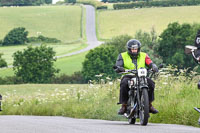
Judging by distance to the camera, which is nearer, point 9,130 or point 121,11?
point 9,130

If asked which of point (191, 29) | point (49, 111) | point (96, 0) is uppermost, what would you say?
point (96, 0)

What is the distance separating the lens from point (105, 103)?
15.3 metres

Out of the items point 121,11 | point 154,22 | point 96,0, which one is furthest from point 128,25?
point 96,0

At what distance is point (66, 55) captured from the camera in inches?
4434

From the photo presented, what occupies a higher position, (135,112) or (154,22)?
(154,22)

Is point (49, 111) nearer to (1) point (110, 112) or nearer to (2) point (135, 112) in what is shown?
(1) point (110, 112)

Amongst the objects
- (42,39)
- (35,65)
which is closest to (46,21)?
(42,39)

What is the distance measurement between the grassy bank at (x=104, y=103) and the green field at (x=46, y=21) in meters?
114

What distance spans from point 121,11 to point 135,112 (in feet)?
494

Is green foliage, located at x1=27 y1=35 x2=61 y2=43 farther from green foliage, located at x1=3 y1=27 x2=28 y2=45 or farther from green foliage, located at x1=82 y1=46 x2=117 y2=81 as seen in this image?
green foliage, located at x1=82 y1=46 x2=117 y2=81

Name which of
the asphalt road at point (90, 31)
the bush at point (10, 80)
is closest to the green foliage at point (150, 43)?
the asphalt road at point (90, 31)

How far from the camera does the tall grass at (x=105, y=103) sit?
11.6 meters

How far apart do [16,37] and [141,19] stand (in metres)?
32.5

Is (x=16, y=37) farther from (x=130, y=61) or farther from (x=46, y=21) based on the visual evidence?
(x=130, y=61)
